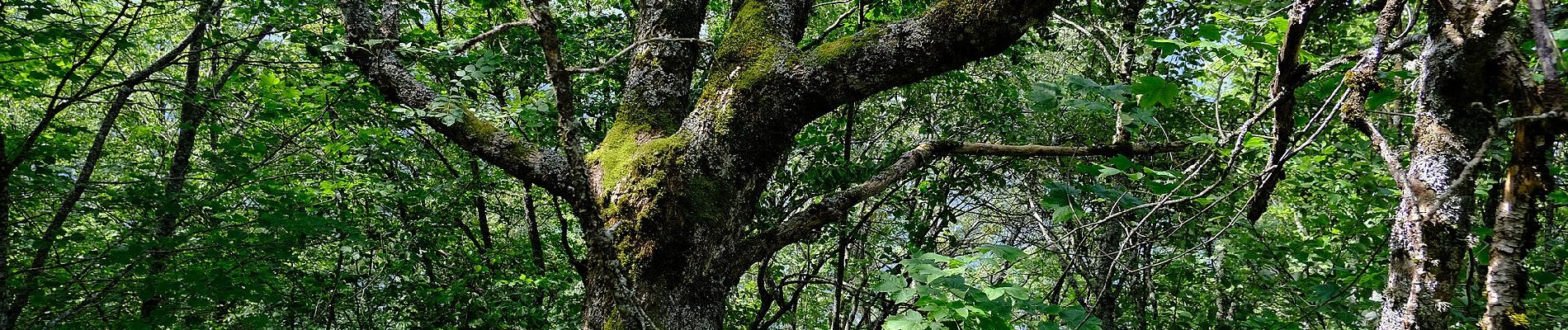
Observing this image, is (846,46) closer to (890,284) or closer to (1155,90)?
(890,284)

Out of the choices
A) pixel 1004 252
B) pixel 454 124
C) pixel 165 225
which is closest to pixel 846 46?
pixel 1004 252

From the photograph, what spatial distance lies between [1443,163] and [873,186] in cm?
175

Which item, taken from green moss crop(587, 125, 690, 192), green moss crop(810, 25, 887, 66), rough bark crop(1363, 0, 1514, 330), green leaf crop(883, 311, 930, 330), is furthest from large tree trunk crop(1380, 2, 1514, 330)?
green moss crop(587, 125, 690, 192)

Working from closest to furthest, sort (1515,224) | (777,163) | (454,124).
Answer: (1515,224), (454,124), (777,163)

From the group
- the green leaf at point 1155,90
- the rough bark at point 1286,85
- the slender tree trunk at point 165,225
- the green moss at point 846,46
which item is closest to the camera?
the rough bark at point 1286,85

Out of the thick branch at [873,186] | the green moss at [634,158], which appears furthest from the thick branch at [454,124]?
the thick branch at [873,186]

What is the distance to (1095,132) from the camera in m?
4.67

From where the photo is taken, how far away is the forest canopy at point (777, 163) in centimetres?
167

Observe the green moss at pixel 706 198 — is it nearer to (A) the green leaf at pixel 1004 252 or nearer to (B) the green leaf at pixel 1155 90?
(A) the green leaf at pixel 1004 252

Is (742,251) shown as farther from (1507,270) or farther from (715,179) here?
(1507,270)

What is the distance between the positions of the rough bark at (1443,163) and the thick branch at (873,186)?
3.77 ft

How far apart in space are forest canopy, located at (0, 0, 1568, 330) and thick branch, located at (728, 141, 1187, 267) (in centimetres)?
1

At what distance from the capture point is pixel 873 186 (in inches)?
117

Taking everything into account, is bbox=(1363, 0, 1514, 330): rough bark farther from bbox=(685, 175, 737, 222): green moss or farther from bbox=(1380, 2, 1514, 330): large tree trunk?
bbox=(685, 175, 737, 222): green moss
